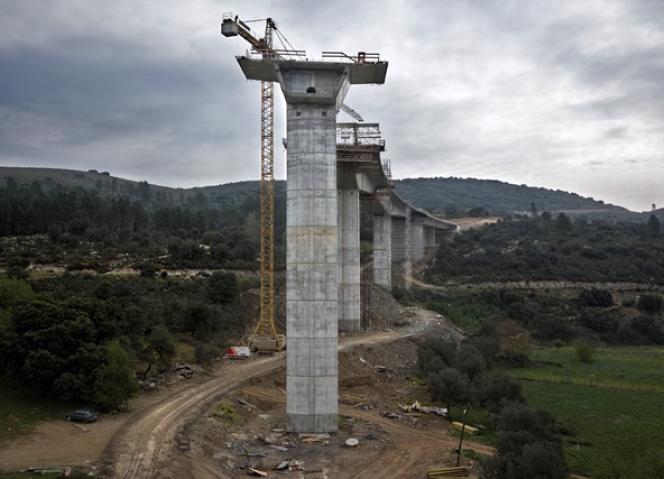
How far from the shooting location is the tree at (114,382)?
32.8 m

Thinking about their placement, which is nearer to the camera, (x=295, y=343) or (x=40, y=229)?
(x=295, y=343)

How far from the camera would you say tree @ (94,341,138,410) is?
32.8 meters

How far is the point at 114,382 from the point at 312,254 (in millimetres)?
13744

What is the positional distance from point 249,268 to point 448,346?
116 feet

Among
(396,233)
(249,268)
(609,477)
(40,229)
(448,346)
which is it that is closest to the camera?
(609,477)

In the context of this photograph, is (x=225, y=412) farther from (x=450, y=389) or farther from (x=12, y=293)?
(x=12, y=293)

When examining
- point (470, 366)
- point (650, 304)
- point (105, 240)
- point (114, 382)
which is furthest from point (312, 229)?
point (650, 304)

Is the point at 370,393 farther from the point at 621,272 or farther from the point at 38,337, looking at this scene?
the point at 621,272

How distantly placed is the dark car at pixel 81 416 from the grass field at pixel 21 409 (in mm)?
749

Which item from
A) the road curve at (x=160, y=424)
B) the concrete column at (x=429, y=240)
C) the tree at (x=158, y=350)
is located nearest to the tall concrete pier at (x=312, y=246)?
the road curve at (x=160, y=424)

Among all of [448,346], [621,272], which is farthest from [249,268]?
[621,272]

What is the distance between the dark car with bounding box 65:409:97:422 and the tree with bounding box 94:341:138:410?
3.41 ft

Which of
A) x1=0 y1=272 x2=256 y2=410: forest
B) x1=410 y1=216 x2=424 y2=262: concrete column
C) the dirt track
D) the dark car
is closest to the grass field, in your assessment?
x1=0 y1=272 x2=256 y2=410: forest

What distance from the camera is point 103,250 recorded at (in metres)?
80.6
